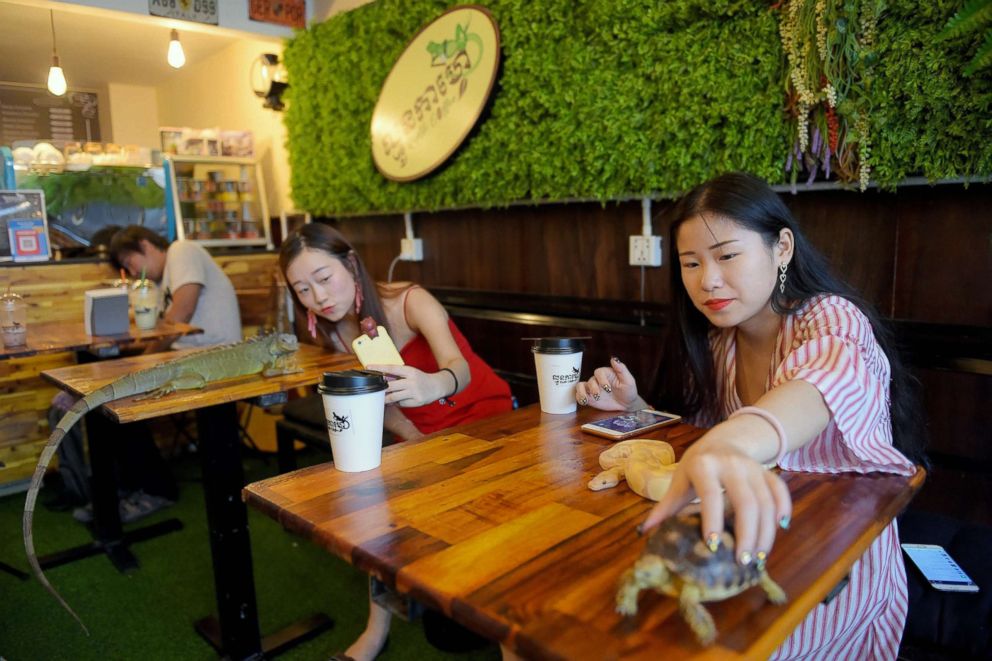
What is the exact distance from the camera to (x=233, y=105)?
19.2 feet

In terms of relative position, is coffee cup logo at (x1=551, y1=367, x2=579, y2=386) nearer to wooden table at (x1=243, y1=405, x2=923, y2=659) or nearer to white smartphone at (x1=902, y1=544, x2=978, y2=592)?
wooden table at (x1=243, y1=405, x2=923, y2=659)

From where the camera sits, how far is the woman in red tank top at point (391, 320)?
2104mm

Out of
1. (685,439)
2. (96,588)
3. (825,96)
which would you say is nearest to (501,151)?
(825,96)

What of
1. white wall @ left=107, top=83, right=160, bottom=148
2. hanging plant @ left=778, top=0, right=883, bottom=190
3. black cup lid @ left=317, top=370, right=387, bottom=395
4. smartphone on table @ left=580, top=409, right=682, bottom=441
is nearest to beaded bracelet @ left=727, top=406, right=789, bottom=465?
smartphone on table @ left=580, top=409, right=682, bottom=441

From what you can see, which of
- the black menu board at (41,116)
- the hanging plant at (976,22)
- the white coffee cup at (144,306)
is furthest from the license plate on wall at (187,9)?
the hanging plant at (976,22)

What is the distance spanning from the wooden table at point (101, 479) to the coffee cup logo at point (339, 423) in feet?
7.13

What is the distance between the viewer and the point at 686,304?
65.2 inches

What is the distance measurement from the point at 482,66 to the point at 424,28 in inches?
21.8

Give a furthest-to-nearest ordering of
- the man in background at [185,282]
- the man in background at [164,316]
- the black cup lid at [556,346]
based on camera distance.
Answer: the man in background at [185,282], the man in background at [164,316], the black cup lid at [556,346]

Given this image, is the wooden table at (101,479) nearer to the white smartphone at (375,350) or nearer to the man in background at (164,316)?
the man in background at (164,316)

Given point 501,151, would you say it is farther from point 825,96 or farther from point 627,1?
point 825,96

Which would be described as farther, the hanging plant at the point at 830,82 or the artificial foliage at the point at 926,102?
the hanging plant at the point at 830,82

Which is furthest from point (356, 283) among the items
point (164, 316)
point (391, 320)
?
point (164, 316)

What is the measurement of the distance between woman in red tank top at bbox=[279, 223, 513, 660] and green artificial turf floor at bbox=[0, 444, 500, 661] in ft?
1.17
